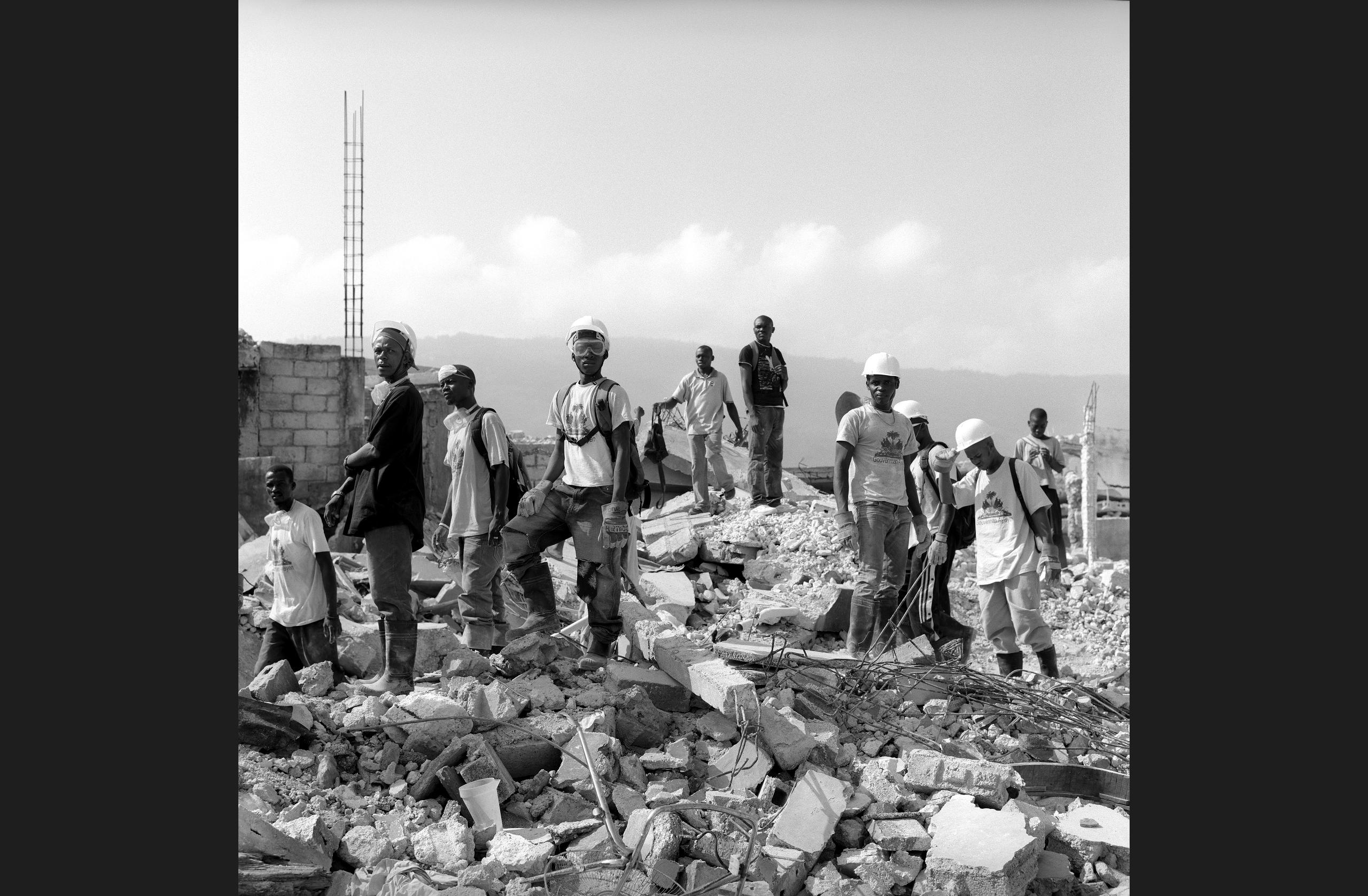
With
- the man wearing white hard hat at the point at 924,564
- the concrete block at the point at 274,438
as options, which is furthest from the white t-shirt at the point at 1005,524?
the concrete block at the point at 274,438

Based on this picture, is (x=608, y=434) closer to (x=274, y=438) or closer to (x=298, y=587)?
(x=298, y=587)

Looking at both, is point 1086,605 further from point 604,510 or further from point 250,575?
point 250,575

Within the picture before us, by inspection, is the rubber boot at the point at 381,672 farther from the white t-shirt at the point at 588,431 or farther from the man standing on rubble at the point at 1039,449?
the man standing on rubble at the point at 1039,449

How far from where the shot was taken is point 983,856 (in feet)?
13.8

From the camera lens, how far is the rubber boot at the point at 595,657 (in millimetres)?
5762

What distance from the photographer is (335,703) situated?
536cm

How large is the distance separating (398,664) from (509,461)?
1389 millimetres

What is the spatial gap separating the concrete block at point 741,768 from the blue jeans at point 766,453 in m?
6.53

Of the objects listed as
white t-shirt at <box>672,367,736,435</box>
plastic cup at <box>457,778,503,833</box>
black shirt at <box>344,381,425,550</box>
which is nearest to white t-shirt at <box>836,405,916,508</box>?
black shirt at <box>344,381,425,550</box>

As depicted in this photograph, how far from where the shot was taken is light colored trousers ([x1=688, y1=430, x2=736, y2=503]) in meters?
11.7

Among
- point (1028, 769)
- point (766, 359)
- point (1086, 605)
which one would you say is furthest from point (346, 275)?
point (1028, 769)

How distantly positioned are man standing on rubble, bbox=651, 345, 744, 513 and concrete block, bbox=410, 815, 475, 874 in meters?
7.21

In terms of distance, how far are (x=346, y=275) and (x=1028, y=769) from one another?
14020 mm

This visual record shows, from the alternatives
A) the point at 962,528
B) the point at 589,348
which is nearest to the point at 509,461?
the point at 589,348
